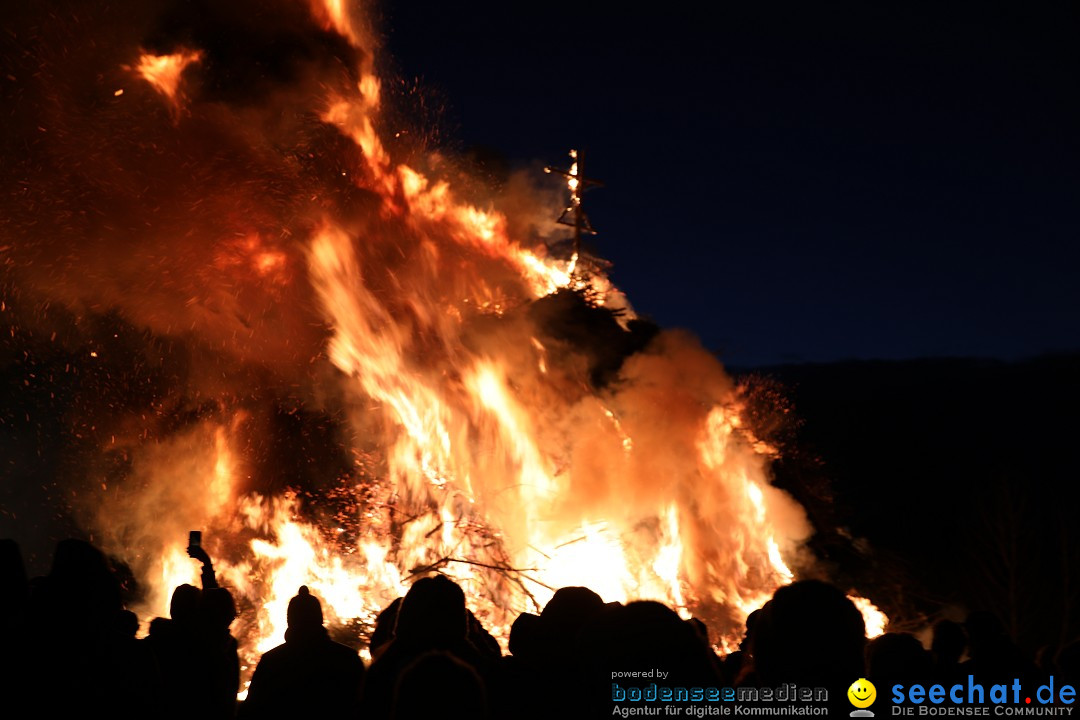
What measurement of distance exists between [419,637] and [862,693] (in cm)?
178

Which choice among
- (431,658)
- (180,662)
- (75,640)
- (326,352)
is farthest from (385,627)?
(326,352)

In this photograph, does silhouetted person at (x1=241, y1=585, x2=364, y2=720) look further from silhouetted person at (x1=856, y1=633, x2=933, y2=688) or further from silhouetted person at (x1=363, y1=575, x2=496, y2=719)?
silhouetted person at (x1=856, y1=633, x2=933, y2=688)

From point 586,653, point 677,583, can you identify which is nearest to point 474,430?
point 677,583

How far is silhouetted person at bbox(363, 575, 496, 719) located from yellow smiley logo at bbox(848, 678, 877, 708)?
151cm

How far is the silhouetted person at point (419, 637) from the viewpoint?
3.25 meters

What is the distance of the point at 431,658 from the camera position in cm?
242

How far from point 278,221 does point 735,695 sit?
9.74 meters

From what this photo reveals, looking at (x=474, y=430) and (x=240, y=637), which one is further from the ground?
(x=474, y=430)

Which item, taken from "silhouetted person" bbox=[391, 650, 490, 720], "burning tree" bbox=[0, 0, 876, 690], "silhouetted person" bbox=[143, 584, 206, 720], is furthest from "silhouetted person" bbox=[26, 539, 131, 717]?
"burning tree" bbox=[0, 0, 876, 690]

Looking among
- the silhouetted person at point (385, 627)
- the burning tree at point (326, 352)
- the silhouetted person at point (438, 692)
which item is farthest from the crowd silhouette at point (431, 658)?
the burning tree at point (326, 352)

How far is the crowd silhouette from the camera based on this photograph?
8.63 ft

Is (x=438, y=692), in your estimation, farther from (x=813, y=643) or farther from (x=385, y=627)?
(x=385, y=627)

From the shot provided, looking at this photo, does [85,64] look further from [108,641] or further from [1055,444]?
[1055,444]

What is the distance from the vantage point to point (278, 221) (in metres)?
10.8
